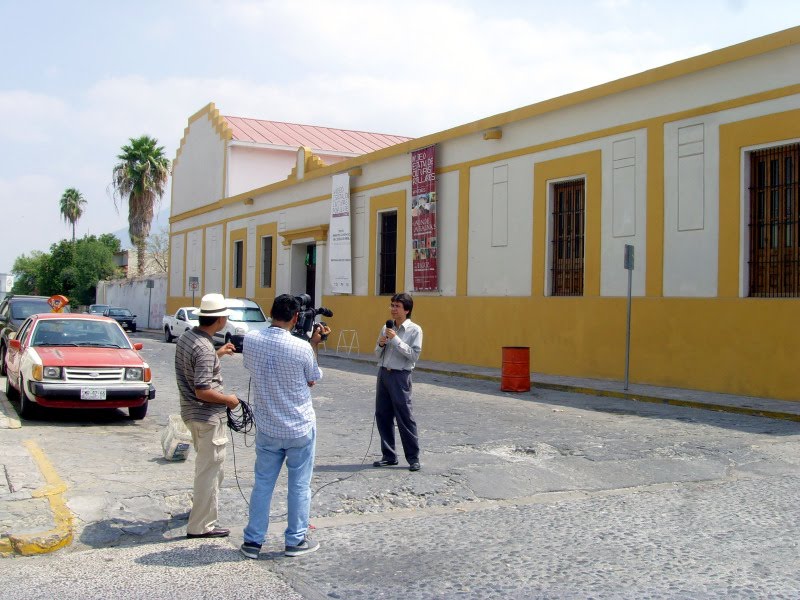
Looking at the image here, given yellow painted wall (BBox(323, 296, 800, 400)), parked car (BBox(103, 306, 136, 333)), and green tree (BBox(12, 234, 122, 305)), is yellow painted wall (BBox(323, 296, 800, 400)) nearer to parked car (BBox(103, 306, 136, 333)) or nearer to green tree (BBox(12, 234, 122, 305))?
parked car (BBox(103, 306, 136, 333))

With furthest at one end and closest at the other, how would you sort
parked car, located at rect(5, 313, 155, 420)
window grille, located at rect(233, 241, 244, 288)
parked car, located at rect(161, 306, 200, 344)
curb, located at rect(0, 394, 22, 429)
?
window grille, located at rect(233, 241, 244, 288), parked car, located at rect(161, 306, 200, 344), parked car, located at rect(5, 313, 155, 420), curb, located at rect(0, 394, 22, 429)

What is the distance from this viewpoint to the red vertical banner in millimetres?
22766

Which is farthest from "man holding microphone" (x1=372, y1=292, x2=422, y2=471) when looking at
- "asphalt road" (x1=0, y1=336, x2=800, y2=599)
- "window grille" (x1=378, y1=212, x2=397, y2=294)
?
"window grille" (x1=378, y1=212, x2=397, y2=294)

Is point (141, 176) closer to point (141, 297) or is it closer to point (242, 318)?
point (141, 297)

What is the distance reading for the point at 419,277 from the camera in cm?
2334

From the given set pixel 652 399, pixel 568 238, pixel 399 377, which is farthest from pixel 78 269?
pixel 399 377

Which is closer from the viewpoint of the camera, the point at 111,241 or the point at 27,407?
the point at 27,407

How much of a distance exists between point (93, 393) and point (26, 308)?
8630mm

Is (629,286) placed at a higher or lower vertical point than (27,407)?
higher

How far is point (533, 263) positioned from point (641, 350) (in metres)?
3.83

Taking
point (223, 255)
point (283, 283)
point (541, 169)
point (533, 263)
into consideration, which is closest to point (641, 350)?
point (533, 263)

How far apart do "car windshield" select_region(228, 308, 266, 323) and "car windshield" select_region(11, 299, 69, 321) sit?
7.93m

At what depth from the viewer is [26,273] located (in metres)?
90.9

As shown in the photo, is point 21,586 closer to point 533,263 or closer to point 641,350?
point 641,350
